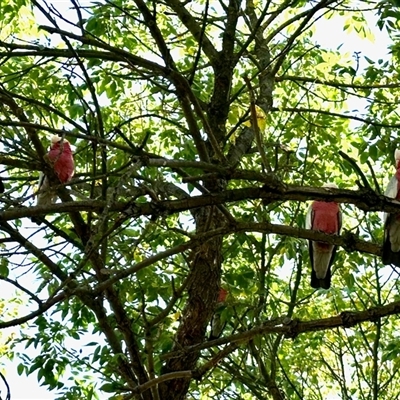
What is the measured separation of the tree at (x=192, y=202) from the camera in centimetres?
268

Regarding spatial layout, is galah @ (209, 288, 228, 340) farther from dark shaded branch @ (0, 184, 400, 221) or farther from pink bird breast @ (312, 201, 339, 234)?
dark shaded branch @ (0, 184, 400, 221)

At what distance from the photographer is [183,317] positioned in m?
4.25

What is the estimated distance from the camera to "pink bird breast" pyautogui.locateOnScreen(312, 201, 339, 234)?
17.7 ft

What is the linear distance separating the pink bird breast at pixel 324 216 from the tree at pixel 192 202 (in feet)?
0.43

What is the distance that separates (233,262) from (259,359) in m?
1.74

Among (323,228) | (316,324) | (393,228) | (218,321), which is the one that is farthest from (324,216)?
(316,324)

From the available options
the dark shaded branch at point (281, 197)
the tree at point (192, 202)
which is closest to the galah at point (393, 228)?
the tree at point (192, 202)

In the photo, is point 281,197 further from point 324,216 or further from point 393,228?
point 324,216

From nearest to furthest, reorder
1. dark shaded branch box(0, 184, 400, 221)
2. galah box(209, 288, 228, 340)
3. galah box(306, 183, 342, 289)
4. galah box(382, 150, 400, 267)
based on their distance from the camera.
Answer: dark shaded branch box(0, 184, 400, 221) < galah box(382, 150, 400, 267) < galah box(209, 288, 228, 340) < galah box(306, 183, 342, 289)

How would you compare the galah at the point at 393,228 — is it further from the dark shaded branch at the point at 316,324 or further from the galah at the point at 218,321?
the dark shaded branch at the point at 316,324

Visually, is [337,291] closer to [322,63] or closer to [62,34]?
[322,63]

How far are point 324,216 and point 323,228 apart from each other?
10 centimetres

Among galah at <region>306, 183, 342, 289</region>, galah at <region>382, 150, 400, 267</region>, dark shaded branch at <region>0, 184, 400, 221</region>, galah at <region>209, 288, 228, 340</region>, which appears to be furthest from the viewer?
galah at <region>306, 183, 342, 289</region>

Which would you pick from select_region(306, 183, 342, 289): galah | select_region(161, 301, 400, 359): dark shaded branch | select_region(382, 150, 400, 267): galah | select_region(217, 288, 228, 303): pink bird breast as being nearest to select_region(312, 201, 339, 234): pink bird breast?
select_region(306, 183, 342, 289): galah
